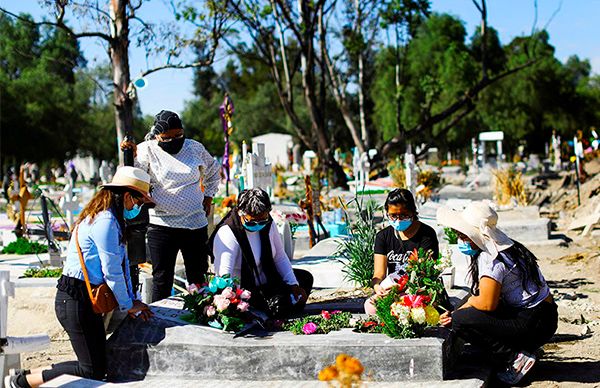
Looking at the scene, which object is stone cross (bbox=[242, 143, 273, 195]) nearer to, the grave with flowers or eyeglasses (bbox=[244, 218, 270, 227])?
eyeglasses (bbox=[244, 218, 270, 227])

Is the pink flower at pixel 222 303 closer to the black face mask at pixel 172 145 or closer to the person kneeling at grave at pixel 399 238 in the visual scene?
the person kneeling at grave at pixel 399 238

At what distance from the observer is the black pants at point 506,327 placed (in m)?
5.12

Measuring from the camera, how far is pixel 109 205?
5.03m

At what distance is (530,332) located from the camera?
512cm

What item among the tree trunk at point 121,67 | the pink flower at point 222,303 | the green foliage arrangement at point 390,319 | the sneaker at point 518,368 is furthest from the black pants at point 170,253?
the tree trunk at point 121,67

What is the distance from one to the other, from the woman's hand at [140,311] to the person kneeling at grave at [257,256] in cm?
66

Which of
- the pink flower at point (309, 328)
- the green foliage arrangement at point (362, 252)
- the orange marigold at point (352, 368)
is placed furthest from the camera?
the green foliage arrangement at point (362, 252)

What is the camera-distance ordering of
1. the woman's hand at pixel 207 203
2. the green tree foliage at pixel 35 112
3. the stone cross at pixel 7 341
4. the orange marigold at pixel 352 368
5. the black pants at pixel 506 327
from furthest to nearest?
the green tree foliage at pixel 35 112, the woman's hand at pixel 207 203, the black pants at pixel 506 327, the stone cross at pixel 7 341, the orange marigold at pixel 352 368

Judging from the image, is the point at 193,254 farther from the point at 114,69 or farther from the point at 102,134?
the point at 102,134

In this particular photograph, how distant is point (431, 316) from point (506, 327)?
1.59 ft

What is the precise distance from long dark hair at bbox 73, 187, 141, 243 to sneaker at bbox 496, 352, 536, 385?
100.0 inches

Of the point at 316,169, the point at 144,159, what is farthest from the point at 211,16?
the point at 144,159

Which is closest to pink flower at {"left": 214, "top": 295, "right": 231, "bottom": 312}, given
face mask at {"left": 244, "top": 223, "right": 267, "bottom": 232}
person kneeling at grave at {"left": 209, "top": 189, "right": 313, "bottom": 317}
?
person kneeling at grave at {"left": 209, "top": 189, "right": 313, "bottom": 317}

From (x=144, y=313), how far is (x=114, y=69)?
9270mm
